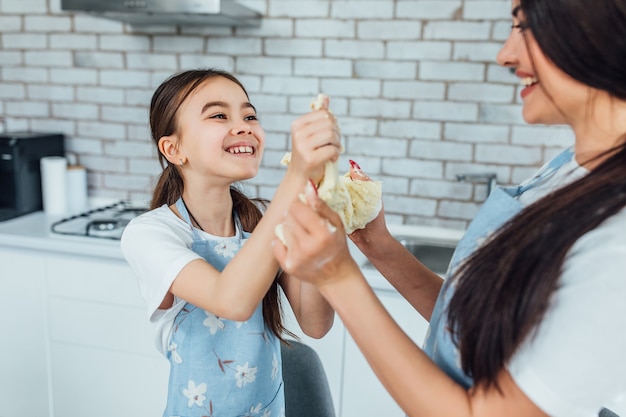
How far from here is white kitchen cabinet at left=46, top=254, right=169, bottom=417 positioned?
191 centimetres

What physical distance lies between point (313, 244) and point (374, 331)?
0.13 m

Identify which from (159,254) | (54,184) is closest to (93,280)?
(54,184)

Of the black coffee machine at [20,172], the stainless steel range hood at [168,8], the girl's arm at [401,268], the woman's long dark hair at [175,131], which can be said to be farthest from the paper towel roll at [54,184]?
the girl's arm at [401,268]

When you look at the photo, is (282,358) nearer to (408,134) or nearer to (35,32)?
(408,134)

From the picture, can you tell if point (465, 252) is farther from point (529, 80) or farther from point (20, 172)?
point (20, 172)

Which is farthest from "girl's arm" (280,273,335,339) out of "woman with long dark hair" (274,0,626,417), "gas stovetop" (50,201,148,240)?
"gas stovetop" (50,201,148,240)

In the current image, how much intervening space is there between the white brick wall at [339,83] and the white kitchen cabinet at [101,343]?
25.0 inches

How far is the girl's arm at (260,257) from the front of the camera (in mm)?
723

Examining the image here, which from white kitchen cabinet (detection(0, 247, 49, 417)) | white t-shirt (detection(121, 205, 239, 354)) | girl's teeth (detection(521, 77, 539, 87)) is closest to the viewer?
girl's teeth (detection(521, 77, 539, 87))

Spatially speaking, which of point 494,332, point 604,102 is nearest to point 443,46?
point 604,102

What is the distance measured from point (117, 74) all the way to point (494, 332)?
218 cm

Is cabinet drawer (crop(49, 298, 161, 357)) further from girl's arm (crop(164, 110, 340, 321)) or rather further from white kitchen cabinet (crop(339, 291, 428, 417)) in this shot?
girl's arm (crop(164, 110, 340, 321))

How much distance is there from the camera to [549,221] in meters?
0.63

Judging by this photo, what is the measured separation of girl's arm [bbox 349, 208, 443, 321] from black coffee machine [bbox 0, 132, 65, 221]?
1779 millimetres
